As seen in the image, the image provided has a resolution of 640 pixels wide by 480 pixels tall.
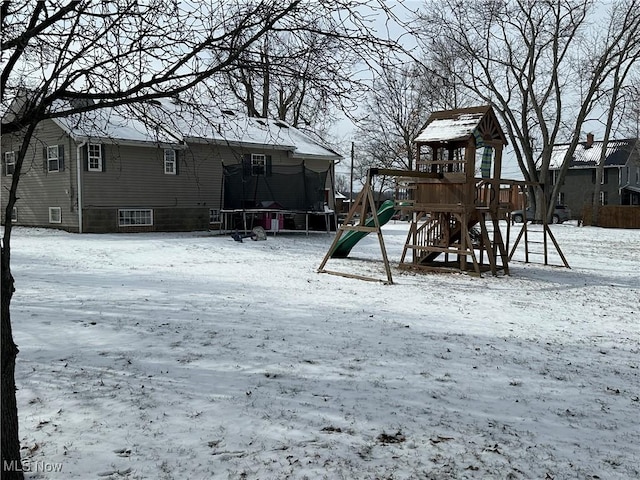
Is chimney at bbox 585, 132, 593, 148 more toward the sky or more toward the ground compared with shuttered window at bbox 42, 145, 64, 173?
more toward the sky

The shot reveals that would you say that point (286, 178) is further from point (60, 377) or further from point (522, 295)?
point (60, 377)

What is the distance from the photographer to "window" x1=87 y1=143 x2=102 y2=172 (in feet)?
71.6

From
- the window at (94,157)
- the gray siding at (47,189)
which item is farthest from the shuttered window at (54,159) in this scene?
the window at (94,157)

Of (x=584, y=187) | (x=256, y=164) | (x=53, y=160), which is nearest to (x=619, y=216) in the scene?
(x=584, y=187)

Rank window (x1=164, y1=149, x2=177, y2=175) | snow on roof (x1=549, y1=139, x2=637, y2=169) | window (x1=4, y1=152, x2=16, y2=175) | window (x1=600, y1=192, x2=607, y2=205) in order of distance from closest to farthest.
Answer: window (x1=164, y1=149, x2=177, y2=175), window (x1=4, y1=152, x2=16, y2=175), snow on roof (x1=549, y1=139, x2=637, y2=169), window (x1=600, y1=192, x2=607, y2=205)

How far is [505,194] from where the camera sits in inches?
563

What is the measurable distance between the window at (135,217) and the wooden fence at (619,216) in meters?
27.2

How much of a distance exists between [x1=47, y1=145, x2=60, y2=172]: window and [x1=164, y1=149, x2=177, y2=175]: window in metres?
4.29

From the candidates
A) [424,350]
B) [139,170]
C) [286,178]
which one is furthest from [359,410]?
[139,170]

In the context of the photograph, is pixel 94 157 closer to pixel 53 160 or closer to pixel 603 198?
pixel 53 160

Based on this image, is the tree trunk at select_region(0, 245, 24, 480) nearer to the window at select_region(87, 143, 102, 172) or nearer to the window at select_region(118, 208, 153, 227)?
the window at select_region(87, 143, 102, 172)

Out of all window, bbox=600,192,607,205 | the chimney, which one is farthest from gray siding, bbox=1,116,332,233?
the chimney

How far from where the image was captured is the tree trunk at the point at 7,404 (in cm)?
289

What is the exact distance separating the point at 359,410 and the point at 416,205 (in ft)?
32.0
